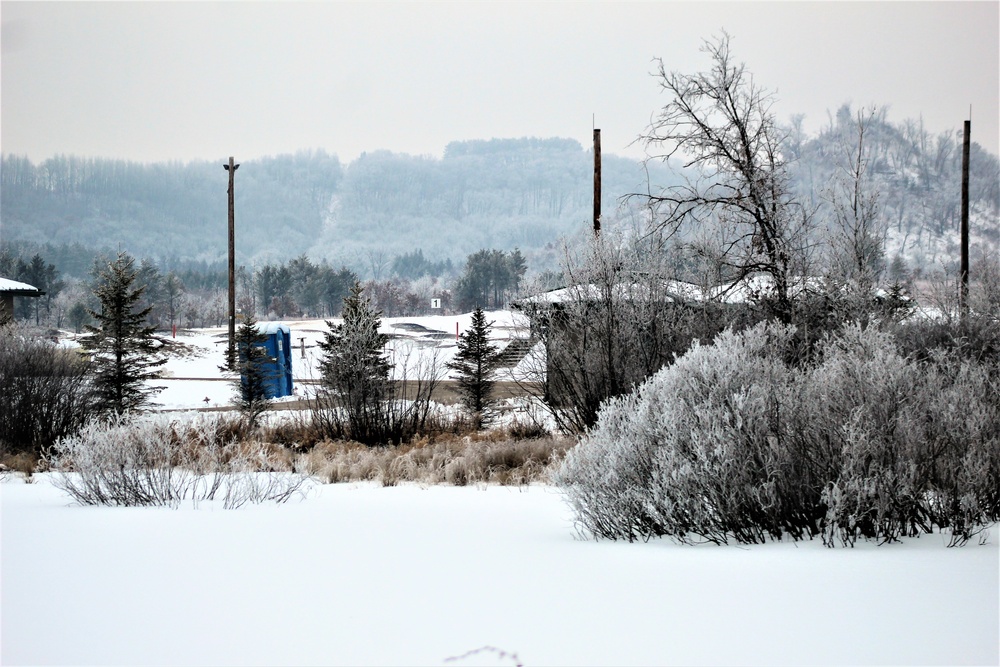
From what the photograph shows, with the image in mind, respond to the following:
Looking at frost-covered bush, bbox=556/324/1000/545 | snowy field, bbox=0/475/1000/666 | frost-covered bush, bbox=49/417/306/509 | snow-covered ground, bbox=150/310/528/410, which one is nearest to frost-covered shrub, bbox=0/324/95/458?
snow-covered ground, bbox=150/310/528/410

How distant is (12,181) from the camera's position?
156 m

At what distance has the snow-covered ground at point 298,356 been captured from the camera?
49.7 feet

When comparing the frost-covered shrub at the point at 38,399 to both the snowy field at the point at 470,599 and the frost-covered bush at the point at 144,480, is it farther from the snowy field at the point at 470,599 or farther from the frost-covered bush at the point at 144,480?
the snowy field at the point at 470,599

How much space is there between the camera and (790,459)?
5180 millimetres

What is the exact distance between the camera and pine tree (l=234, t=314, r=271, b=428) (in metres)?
14.5

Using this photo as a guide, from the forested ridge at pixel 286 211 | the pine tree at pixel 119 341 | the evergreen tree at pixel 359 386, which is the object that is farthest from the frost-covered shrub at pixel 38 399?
the forested ridge at pixel 286 211

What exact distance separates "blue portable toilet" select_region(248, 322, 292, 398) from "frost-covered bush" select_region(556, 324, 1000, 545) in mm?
15603

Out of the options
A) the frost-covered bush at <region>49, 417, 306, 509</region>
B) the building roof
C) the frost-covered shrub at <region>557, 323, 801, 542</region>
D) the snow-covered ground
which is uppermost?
the building roof

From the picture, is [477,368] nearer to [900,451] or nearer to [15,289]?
[900,451]

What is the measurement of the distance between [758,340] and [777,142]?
28.7ft

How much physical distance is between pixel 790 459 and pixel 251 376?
1206 cm

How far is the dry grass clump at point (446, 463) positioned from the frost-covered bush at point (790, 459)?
Result: 3.07 m

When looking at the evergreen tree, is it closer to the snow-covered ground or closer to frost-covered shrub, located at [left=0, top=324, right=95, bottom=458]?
the snow-covered ground

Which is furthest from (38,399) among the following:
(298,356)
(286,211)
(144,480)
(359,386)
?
(286,211)
